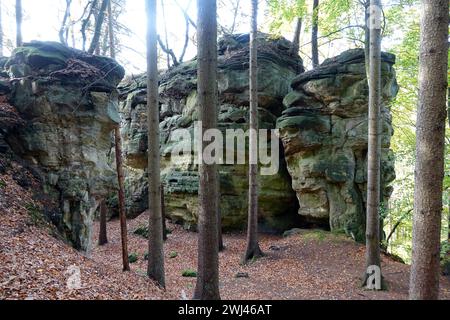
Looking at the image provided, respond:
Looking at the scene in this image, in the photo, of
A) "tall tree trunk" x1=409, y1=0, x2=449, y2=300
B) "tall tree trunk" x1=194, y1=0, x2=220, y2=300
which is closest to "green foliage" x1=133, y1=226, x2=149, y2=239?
"tall tree trunk" x1=194, y1=0, x2=220, y2=300

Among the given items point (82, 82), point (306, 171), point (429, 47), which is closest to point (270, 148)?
point (306, 171)

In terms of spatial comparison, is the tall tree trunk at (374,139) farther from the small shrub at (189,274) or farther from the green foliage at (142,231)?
the green foliage at (142,231)

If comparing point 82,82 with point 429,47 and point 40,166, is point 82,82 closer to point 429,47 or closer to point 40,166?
point 40,166

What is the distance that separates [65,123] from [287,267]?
867 cm

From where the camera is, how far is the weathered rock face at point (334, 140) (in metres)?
13.2

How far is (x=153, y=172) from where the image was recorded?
8445 millimetres

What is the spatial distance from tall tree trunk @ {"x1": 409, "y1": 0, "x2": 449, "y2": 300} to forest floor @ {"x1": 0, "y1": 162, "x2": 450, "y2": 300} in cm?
485

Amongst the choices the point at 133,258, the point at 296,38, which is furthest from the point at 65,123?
the point at 296,38

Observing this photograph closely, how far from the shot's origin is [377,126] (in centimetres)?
898

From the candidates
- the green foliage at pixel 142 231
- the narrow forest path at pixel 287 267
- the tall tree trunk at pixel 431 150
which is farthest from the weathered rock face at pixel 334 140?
the tall tree trunk at pixel 431 150

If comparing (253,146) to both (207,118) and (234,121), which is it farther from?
(207,118)

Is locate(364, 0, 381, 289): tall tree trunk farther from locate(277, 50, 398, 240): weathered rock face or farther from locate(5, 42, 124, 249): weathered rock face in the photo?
locate(5, 42, 124, 249): weathered rock face

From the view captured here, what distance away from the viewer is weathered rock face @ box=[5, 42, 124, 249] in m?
8.95

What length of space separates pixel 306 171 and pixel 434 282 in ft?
33.4
